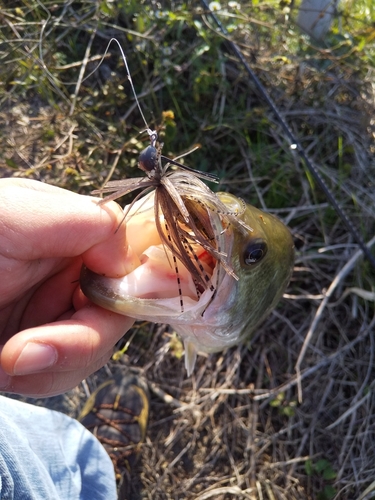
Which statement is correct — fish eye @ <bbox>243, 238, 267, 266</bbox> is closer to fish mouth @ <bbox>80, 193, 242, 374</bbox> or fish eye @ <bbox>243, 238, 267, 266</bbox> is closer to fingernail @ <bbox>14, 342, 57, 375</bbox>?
fish mouth @ <bbox>80, 193, 242, 374</bbox>

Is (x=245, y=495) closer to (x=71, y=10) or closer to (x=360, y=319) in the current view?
(x=360, y=319)

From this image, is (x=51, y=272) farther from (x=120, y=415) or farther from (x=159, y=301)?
(x=120, y=415)

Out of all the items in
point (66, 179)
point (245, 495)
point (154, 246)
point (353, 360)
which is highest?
point (154, 246)

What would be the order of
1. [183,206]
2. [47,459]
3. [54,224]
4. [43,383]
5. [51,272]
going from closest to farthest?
[183,206], [54,224], [43,383], [51,272], [47,459]

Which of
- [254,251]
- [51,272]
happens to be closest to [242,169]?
[254,251]

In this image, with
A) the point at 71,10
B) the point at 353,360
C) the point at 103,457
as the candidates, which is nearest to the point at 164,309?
the point at 103,457

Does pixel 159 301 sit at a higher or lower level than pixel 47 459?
higher

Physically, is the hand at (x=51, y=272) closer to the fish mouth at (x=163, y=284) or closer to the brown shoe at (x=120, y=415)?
the fish mouth at (x=163, y=284)
